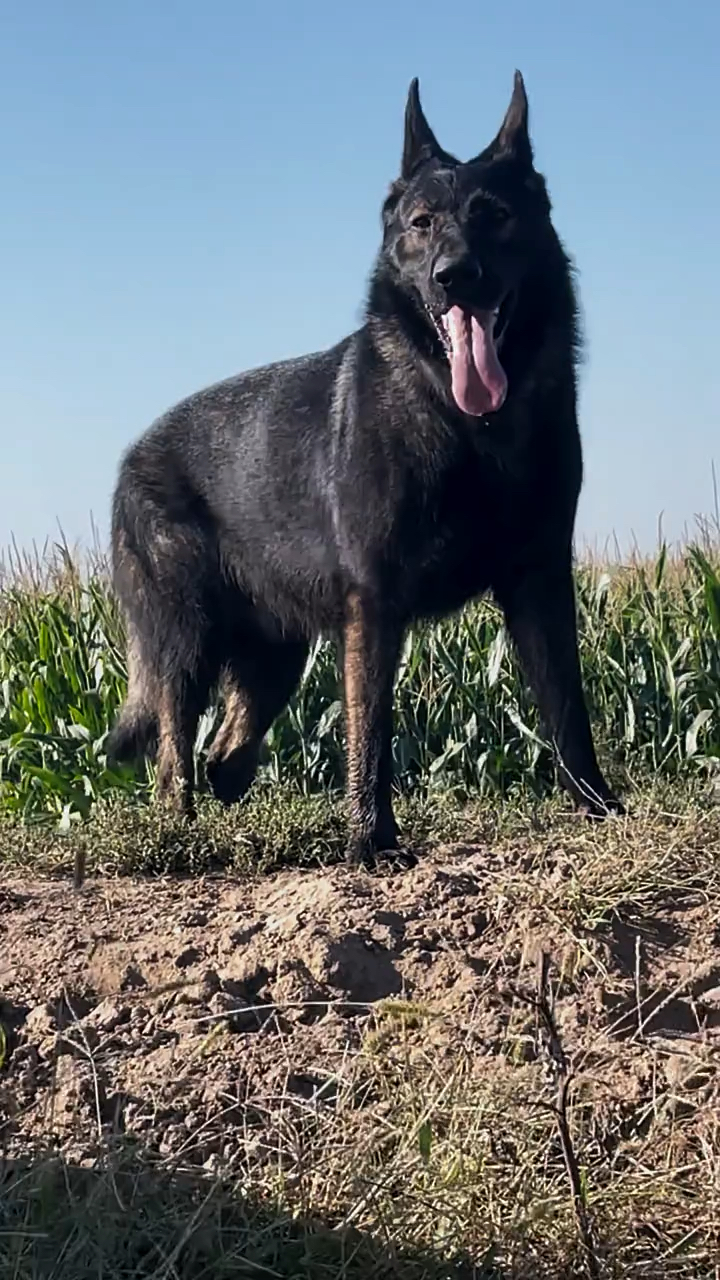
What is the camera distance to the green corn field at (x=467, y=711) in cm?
634

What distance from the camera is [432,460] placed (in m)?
4.41

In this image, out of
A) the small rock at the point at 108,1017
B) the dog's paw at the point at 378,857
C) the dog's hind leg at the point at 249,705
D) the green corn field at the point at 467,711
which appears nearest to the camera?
the small rock at the point at 108,1017

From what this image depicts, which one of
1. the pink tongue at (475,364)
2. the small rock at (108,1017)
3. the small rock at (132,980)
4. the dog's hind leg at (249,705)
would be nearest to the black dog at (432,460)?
the pink tongue at (475,364)

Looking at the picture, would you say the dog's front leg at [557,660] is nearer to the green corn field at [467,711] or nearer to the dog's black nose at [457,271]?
the dog's black nose at [457,271]

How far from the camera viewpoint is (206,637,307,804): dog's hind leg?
19.1 ft

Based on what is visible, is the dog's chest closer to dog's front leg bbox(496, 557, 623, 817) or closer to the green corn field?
dog's front leg bbox(496, 557, 623, 817)

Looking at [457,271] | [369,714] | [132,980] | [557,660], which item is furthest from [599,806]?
[132,980]

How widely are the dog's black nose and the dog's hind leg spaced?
6.16 feet

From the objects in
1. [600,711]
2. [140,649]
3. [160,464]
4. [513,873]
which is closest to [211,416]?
[160,464]

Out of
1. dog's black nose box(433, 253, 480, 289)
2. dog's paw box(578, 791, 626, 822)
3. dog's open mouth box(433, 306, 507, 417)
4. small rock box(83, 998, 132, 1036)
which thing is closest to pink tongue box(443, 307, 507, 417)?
dog's open mouth box(433, 306, 507, 417)

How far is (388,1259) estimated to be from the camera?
2.41 metres

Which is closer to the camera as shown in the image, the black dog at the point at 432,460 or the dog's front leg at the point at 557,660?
the black dog at the point at 432,460

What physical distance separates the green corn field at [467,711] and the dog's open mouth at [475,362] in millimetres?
1972

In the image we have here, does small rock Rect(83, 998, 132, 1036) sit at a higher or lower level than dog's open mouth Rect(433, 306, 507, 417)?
lower
